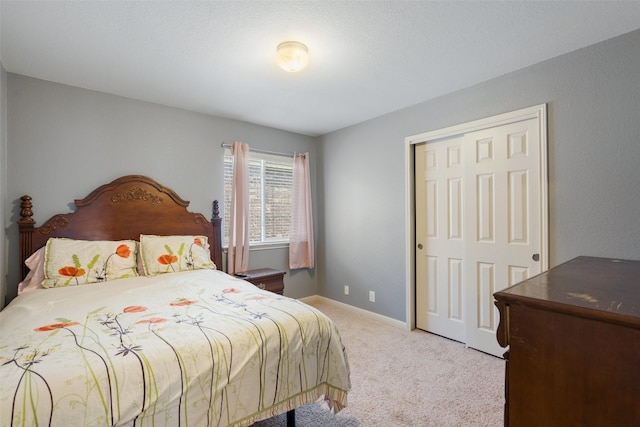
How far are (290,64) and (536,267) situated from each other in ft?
7.93

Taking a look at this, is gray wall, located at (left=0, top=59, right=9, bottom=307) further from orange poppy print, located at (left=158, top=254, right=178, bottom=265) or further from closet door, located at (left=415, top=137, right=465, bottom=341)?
closet door, located at (left=415, top=137, right=465, bottom=341)

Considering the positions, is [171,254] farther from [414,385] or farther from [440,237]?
[440,237]

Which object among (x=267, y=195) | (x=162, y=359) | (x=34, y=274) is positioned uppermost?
(x=267, y=195)

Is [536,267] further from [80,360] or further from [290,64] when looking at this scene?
[80,360]

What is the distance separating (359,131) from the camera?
12.2 feet

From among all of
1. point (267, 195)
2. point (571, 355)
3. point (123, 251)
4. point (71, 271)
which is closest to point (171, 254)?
point (123, 251)

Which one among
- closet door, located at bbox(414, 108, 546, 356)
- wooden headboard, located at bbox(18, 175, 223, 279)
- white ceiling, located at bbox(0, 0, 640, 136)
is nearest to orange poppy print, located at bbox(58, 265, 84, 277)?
wooden headboard, located at bbox(18, 175, 223, 279)

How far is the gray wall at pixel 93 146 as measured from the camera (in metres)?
2.38

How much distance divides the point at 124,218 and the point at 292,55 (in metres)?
2.13

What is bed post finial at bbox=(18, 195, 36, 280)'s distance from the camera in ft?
7.65

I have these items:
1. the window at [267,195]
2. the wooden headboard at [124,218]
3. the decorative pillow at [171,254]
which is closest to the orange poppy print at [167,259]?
the decorative pillow at [171,254]

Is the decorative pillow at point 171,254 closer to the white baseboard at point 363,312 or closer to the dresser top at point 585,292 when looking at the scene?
the white baseboard at point 363,312

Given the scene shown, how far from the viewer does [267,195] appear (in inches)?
152

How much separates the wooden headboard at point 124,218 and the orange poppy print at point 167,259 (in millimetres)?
406
